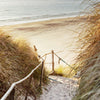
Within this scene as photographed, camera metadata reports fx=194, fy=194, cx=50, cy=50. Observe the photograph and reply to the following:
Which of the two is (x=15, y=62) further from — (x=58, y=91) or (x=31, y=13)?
(x=31, y=13)

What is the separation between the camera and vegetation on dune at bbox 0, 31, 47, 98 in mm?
4037

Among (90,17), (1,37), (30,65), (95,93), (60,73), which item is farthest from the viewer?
(60,73)

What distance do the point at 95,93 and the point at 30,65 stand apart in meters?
4.11

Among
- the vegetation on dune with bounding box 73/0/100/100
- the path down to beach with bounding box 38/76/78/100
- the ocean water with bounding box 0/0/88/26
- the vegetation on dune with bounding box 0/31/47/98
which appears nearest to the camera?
the vegetation on dune with bounding box 73/0/100/100

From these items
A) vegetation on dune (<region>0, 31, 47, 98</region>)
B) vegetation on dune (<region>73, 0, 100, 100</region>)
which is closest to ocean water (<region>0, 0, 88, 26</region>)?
vegetation on dune (<region>0, 31, 47, 98</region>)

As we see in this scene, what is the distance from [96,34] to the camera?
2414 millimetres

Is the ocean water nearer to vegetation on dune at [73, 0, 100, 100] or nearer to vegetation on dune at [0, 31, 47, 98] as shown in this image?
vegetation on dune at [0, 31, 47, 98]

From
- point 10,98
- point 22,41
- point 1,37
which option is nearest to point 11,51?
point 1,37

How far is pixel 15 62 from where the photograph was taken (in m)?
5.05

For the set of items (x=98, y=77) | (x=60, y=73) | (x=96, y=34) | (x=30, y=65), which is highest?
(x=96, y=34)

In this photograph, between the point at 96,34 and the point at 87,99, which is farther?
the point at 96,34

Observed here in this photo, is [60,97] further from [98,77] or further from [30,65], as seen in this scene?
[98,77]

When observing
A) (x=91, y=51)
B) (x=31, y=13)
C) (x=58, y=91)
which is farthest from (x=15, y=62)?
(x=31, y=13)

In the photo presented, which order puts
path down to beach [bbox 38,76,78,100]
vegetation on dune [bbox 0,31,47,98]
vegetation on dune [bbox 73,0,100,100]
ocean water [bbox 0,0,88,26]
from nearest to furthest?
vegetation on dune [bbox 73,0,100,100] < vegetation on dune [bbox 0,31,47,98] < path down to beach [bbox 38,76,78,100] < ocean water [bbox 0,0,88,26]
